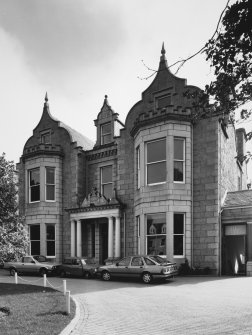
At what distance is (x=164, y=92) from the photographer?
22.8 metres

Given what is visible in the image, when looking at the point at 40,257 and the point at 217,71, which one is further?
the point at 40,257

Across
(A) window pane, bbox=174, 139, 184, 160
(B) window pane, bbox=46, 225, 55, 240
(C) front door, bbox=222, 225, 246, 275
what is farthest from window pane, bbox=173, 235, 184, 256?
(B) window pane, bbox=46, 225, 55, 240

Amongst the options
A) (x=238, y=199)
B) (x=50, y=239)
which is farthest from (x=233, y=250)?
(x=50, y=239)

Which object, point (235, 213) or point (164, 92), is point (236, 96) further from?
point (164, 92)

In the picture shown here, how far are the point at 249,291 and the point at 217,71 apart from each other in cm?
1045

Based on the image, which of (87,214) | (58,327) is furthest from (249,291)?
(87,214)

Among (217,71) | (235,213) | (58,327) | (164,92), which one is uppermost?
(164,92)

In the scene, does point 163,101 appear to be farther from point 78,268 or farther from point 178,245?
point 78,268

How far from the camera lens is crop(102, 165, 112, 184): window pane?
26.2 metres

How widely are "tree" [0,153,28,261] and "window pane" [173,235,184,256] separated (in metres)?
8.92

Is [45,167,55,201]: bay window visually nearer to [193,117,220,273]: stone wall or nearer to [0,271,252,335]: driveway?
[0,271,252,335]: driveway

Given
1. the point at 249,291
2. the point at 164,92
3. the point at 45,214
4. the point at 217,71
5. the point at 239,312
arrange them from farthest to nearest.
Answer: the point at 45,214 → the point at 164,92 → the point at 249,291 → the point at 239,312 → the point at 217,71

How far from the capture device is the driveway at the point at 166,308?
337 inches

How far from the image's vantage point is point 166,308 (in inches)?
431
